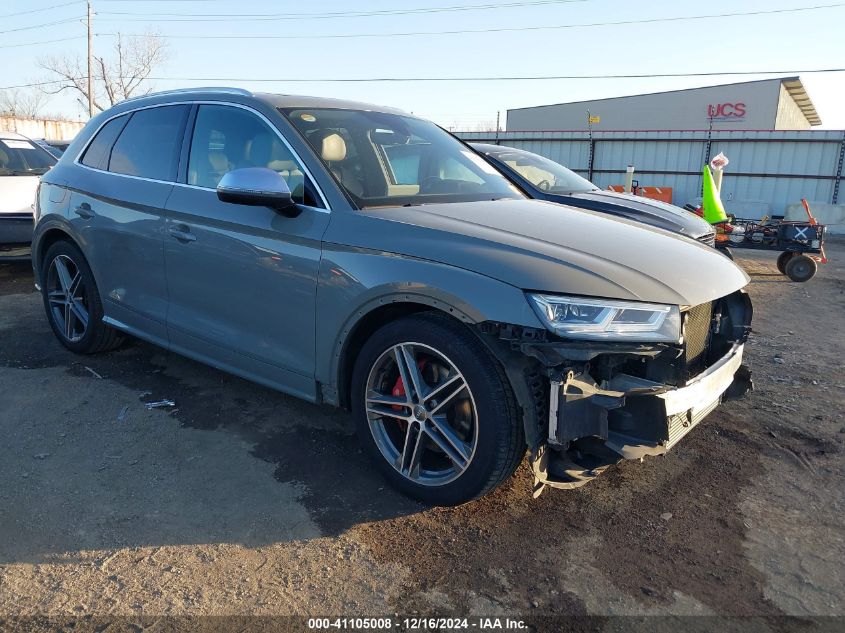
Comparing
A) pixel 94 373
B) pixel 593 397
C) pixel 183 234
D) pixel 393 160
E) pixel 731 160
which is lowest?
pixel 94 373

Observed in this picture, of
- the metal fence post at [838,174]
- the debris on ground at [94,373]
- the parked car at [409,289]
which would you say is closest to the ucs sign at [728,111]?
the metal fence post at [838,174]

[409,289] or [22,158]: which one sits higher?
[22,158]

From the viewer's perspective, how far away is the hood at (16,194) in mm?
7621

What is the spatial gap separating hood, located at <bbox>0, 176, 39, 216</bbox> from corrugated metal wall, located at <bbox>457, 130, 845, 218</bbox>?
16935mm

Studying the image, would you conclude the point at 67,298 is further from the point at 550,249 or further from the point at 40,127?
the point at 40,127

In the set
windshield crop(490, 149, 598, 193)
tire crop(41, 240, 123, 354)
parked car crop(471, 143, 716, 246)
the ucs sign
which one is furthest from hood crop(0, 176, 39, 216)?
the ucs sign

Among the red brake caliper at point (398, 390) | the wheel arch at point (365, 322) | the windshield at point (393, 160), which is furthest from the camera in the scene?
the windshield at point (393, 160)

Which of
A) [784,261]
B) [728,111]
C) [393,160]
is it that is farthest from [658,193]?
[728,111]

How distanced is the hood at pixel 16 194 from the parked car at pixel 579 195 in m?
5.33

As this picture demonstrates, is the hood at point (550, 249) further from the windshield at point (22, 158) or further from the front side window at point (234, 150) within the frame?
the windshield at point (22, 158)

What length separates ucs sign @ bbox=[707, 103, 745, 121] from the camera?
117 ft

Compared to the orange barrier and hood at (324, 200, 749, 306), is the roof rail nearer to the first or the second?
hood at (324, 200, 749, 306)

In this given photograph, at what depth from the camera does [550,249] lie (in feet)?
9.13

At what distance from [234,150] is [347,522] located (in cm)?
214
